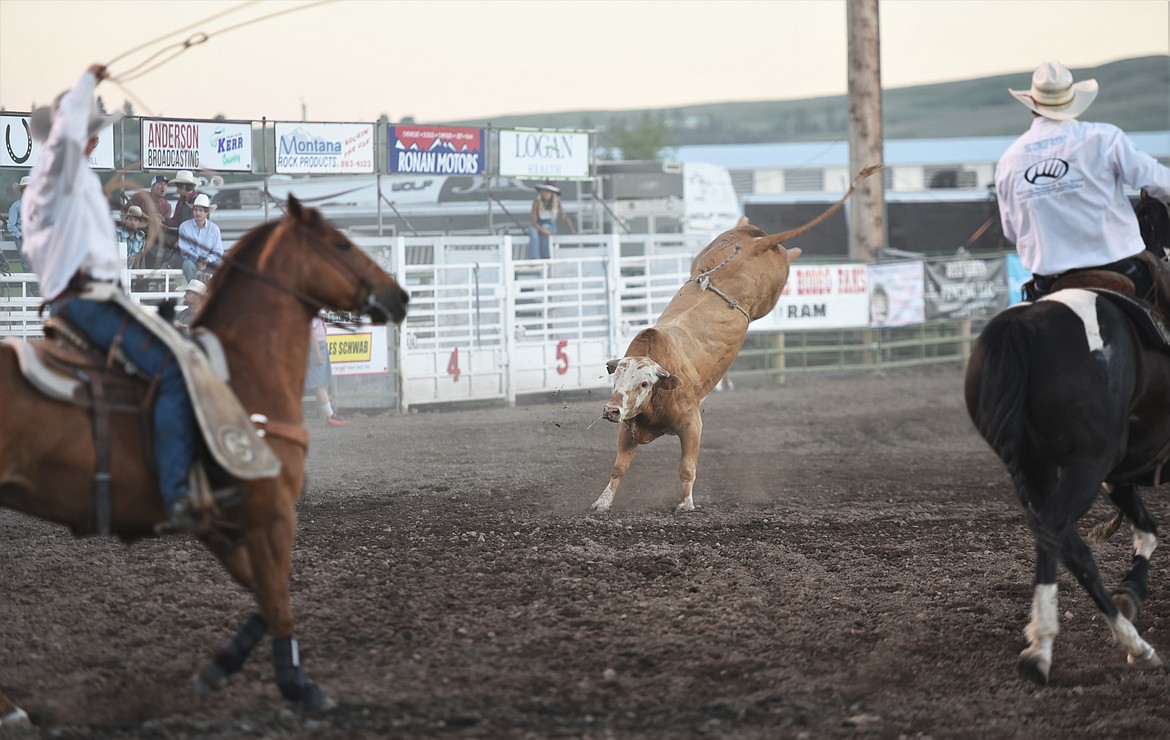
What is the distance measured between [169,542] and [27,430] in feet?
10.8

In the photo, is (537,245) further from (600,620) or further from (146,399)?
(146,399)

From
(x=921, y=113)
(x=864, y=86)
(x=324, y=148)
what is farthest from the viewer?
(x=921, y=113)

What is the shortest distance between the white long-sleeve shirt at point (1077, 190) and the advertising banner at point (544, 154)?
1434 centimetres

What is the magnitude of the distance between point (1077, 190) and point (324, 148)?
1352cm

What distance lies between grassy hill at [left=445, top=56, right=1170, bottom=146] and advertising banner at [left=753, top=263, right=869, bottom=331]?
6966 cm

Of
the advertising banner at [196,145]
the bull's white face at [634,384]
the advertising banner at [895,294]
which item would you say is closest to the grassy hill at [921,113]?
the advertising banner at [895,294]

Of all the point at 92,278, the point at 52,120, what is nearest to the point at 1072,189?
the point at 92,278

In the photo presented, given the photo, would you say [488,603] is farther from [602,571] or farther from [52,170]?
[52,170]

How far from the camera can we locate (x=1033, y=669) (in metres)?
4.46

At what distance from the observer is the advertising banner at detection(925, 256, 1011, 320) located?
18438 mm

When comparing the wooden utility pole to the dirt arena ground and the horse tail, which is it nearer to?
the dirt arena ground

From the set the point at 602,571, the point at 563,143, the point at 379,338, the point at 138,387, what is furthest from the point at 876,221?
the point at 138,387

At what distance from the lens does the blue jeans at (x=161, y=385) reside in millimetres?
3789

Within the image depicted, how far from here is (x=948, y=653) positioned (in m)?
4.80
